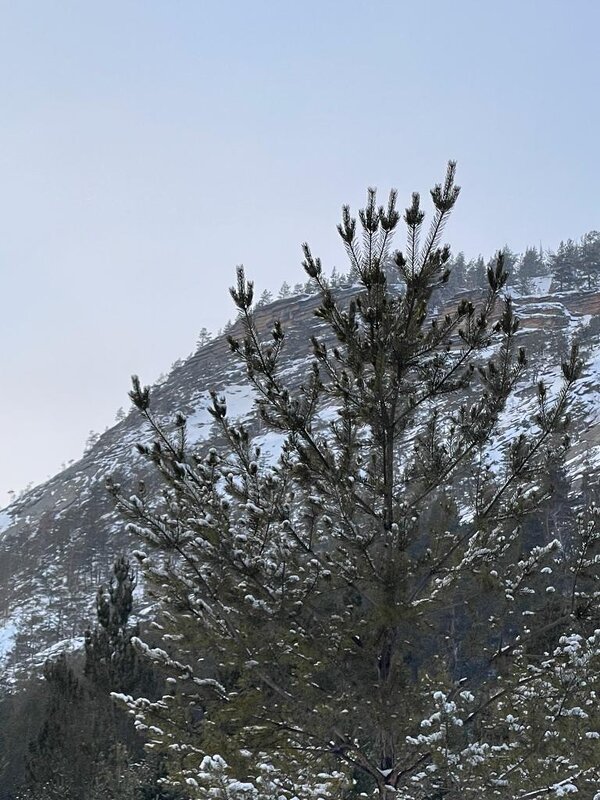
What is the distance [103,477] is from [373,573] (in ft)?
160

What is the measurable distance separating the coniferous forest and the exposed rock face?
43961 millimetres

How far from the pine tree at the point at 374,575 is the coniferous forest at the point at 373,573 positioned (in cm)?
2

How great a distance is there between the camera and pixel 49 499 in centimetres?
11900

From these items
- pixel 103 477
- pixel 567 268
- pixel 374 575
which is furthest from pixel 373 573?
pixel 567 268

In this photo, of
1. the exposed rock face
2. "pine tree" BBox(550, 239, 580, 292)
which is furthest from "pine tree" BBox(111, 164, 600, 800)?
"pine tree" BBox(550, 239, 580, 292)

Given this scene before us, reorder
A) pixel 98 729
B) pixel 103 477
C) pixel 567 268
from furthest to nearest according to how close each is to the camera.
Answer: pixel 567 268 < pixel 103 477 < pixel 98 729

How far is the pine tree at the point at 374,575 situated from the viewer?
20.0 feet

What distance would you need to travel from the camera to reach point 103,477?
173 ft

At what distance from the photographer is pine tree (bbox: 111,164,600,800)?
610cm

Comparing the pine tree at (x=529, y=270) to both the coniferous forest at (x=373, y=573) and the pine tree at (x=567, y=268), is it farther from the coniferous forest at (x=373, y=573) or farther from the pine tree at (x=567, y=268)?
the coniferous forest at (x=373, y=573)

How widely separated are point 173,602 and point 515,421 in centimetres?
Answer: 6622

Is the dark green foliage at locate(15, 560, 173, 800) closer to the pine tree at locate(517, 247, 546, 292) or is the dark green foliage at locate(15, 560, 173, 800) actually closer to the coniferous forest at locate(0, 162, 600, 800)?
the coniferous forest at locate(0, 162, 600, 800)

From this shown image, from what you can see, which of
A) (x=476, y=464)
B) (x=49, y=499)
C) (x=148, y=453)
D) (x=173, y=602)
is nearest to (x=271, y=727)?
(x=173, y=602)

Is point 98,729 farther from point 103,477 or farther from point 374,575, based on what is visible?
point 103,477
